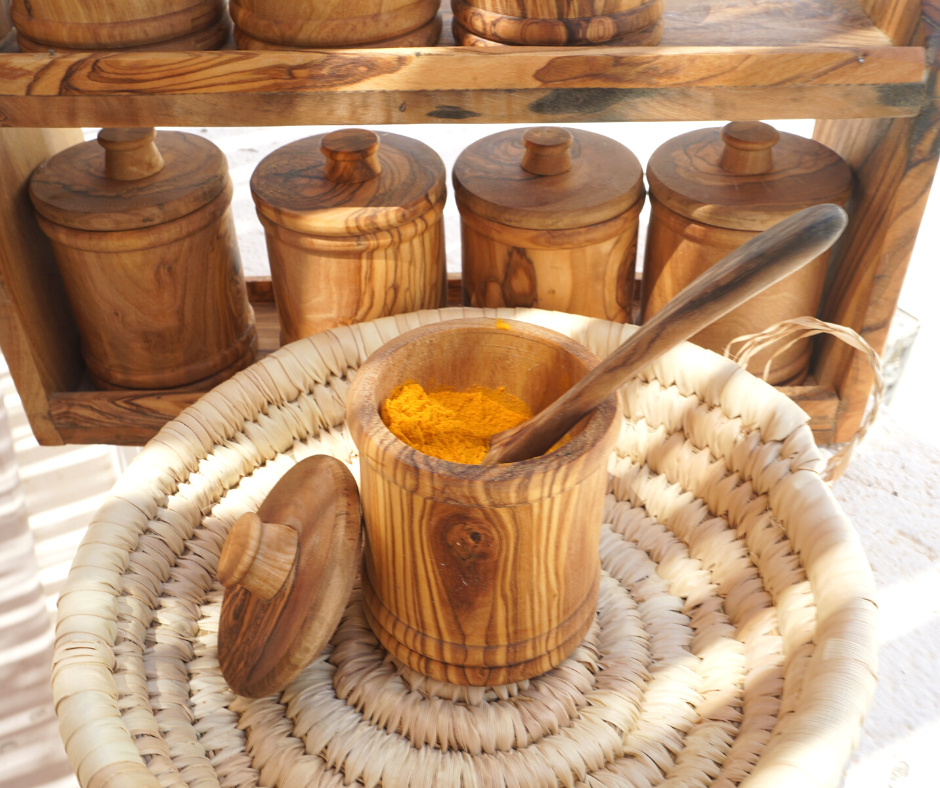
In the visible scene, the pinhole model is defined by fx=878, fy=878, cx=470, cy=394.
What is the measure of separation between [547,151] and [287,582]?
464mm

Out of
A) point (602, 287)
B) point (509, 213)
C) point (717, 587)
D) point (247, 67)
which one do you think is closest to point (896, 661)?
point (717, 587)

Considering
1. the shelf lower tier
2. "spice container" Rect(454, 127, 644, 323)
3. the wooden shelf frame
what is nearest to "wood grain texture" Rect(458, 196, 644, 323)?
"spice container" Rect(454, 127, 644, 323)

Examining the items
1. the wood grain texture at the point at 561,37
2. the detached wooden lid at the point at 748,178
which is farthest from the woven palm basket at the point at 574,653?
the wood grain texture at the point at 561,37

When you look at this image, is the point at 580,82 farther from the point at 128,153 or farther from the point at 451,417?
the point at 128,153

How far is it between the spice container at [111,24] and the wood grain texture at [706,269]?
17.4 inches

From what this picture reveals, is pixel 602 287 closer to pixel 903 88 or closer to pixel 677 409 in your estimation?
pixel 677 409

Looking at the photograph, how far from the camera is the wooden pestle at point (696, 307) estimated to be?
430mm

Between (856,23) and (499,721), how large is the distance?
0.64 m

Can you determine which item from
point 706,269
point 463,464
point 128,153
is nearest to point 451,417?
point 463,464

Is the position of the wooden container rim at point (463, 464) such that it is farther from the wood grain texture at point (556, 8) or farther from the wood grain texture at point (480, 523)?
the wood grain texture at point (556, 8)

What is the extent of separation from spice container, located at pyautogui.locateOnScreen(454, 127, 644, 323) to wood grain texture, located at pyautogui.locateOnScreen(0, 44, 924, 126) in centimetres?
10

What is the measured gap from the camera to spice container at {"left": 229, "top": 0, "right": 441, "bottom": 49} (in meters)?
0.67

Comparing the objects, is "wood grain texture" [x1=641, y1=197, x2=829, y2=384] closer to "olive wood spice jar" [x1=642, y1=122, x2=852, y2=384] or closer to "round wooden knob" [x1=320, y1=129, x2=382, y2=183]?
"olive wood spice jar" [x1=642, y1=122, x2=852, y2=384]

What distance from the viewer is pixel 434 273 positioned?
0.86 meters
